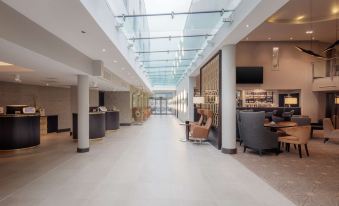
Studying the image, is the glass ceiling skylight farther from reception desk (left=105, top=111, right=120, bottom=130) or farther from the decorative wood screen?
reception desk (left=105, top=111, right=120, bottom=130)

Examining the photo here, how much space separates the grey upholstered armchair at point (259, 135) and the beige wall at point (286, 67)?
7128 mm

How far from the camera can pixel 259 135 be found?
6688 mm

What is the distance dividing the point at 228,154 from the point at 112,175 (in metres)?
3.62

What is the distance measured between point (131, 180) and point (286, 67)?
12.5 m

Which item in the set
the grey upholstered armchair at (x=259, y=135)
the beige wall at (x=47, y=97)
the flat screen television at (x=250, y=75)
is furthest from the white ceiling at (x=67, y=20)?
the flat screen television at (x=250, y=75)

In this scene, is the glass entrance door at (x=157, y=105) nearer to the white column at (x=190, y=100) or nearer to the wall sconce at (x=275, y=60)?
the white column at (x=190, y=100)

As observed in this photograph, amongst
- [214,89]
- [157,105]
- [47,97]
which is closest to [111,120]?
[47,97]

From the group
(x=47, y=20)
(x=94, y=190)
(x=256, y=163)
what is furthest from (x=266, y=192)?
(x=47, y=20)

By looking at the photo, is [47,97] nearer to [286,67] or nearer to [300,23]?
[300,23]

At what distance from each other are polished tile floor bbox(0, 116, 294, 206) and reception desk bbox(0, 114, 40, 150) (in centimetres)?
38

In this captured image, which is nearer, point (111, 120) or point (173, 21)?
point (173, 21)

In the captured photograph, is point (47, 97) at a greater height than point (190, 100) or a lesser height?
greater

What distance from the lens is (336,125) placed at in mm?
12359

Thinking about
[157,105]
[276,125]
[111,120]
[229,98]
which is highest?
[229,98]
